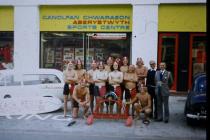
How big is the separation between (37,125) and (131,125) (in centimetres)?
256

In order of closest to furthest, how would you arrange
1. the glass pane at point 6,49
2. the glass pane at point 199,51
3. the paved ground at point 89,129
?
1. the paved ground at point 89,129
2. the glass pane at point 199,51
3. the glass pane at point 6,49

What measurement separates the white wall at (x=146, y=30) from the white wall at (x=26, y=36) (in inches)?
181

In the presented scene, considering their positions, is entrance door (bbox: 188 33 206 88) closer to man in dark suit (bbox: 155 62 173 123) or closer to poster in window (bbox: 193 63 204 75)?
poster in window (bbox: 193 63 204 75)

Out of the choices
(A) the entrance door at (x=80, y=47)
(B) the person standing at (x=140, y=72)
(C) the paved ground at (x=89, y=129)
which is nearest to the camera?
(C) the paved ground at (x=89, y=129)

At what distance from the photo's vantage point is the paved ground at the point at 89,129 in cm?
889

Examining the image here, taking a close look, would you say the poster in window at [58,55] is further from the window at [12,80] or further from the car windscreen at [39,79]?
the window at [12,80]

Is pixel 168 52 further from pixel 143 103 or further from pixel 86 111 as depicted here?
pixel 86 111

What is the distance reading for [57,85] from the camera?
41.2ft

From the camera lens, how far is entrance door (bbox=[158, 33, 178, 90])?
53.4 ft

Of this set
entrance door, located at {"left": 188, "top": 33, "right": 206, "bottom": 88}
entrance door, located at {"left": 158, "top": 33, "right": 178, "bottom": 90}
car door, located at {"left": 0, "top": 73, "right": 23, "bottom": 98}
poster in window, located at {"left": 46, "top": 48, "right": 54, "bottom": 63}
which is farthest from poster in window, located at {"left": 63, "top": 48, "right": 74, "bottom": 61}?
entrance door, located at {"left": 188, "top": 33, "right": 206, "bottom": 88}

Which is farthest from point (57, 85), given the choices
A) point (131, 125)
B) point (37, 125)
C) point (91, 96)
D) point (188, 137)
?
point (188, 137)

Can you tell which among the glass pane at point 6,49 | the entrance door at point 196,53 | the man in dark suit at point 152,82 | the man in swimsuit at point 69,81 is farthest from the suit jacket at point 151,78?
the glass pane at point 6,49

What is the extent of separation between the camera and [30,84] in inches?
498

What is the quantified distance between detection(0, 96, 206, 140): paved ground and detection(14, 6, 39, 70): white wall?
625 centimetres
